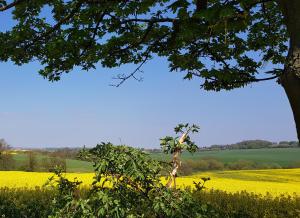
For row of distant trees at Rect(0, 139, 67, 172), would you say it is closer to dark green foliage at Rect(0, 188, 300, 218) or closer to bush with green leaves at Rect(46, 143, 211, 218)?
dark green foliage at Rect(0, 188, 300, 218)

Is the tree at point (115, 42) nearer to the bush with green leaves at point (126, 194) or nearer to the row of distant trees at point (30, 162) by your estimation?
the bush with green leaves at point (126, 194)

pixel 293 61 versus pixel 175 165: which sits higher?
pixel 293 61

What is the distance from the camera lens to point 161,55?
12242 mm

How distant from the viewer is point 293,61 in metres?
6.66

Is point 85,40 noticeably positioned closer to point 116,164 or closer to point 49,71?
point 49,71

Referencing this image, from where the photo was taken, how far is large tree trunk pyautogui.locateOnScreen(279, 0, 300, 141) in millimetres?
6680

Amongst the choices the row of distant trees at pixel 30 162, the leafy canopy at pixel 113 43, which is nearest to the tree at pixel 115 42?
the leafy canopy at pixel 113 43

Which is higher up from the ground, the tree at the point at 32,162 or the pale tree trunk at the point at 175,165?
the pale tree trunk at the point at 175,165

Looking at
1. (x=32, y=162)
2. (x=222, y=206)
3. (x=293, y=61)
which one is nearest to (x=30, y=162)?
(x=32, y=162)

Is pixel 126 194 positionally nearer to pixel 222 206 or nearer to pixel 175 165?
pixel 175 165

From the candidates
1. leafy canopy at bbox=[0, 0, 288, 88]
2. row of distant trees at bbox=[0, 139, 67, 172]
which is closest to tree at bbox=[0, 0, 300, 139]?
leafy canopy at bbox=[0, 0, 288, 88]

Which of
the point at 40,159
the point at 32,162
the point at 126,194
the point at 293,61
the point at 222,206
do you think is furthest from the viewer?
the point at 40,159

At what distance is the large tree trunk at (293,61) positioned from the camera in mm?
Result: 6680

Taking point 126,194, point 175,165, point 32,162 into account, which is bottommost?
point 32,162
